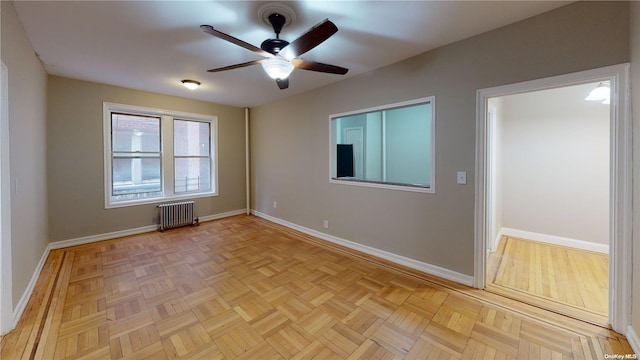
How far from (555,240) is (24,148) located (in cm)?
644

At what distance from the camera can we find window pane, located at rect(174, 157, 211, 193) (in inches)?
192

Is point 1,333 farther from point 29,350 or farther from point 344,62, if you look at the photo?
point 344,62

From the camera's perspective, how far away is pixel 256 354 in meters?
1.64

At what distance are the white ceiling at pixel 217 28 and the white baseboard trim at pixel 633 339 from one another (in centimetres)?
239

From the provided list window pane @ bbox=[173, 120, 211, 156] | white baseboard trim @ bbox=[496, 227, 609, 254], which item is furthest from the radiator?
white baseboard trim @ bbox=[496, 227, 609, 254]

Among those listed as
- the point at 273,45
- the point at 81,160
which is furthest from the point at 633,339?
the point at 81,160

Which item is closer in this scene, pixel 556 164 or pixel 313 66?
pixel 313 66

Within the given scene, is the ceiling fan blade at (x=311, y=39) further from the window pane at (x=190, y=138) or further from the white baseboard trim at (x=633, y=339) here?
the window pane at (x=190, y=138)

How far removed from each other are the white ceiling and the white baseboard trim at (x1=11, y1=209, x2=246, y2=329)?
2367 millimetres

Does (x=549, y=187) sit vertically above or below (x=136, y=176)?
below

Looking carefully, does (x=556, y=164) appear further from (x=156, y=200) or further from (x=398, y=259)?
(x=156, y=200)

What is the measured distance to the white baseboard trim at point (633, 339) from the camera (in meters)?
1.60

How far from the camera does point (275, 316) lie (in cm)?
204

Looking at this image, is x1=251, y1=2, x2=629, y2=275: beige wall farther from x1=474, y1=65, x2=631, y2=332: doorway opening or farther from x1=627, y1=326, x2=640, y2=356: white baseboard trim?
x1=627, y1=326, x2=640, y2=356: white baseboard trim
